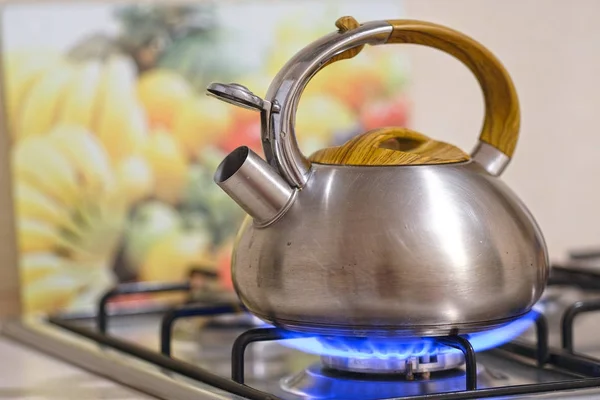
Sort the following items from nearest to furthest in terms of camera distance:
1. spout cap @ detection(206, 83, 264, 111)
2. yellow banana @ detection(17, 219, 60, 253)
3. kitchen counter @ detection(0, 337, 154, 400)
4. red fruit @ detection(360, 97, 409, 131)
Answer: spout cap @ detection(206, 83, 264, 111) < kitchen counter @ detection(0, 337, 154, 400) < yellow banana @ detection(17, 219, 60, 253) < red fruit @ detection(360, 97, 409, 131)

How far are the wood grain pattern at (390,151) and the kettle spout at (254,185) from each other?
5 centimetres

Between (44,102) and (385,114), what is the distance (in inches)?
16.8

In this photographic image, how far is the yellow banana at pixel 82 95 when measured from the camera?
1278 mm

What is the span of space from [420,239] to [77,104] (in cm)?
68

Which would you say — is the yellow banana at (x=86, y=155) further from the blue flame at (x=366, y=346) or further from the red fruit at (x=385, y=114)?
the blue flame at (x=366, y=346)

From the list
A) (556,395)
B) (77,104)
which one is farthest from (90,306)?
(556,395)

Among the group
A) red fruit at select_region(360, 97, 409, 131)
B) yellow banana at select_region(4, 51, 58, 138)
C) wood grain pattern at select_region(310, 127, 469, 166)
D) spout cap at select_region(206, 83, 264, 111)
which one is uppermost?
yellow banana at select_region(4, 51, 58, 138)

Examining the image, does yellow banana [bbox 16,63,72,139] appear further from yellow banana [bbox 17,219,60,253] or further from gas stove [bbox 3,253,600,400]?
gas stove [bbox 3,253,600,400]

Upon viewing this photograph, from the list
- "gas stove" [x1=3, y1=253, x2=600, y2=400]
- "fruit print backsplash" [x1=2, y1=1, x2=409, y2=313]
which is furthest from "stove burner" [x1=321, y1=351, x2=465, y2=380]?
"fruit print backsplash" [x1=2, y1=1, x2=409, y2=313]

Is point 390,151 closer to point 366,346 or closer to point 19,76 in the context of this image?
point 366,346

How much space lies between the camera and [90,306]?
1283 millimetres

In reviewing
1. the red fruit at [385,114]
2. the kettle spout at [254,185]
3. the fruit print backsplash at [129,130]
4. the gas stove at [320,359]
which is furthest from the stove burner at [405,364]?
the red fruit at [385,114]

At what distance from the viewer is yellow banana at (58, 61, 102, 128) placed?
1.28 m

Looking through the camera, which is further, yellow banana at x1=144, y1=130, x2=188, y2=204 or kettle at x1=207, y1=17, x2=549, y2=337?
yellow banana at x1=144, y1=130, x2=188, y2=204
